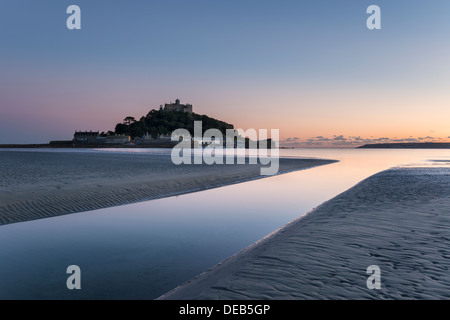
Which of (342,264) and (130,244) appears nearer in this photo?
(342,264)

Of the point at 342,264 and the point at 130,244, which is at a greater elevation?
the point at 342,264

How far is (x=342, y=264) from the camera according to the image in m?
6.56

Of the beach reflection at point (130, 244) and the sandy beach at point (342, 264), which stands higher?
the sandy beach at point (342, 264)

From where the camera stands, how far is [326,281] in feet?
18.6

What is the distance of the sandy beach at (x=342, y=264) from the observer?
5.27 meters

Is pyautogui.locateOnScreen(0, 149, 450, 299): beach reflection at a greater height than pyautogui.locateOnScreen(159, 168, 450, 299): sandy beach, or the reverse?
pyautogui.locateOnScreen(159, 168, 450, 299): sandy beach

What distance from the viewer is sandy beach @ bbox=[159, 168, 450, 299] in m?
5.27

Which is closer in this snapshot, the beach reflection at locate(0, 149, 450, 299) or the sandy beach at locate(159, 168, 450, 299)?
the sandy beach at locate(159, 168, 450, 299)

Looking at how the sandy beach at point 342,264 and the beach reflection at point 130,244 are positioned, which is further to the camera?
the beach reflection at point 130,244

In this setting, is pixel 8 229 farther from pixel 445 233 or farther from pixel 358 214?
pixel 445 233
